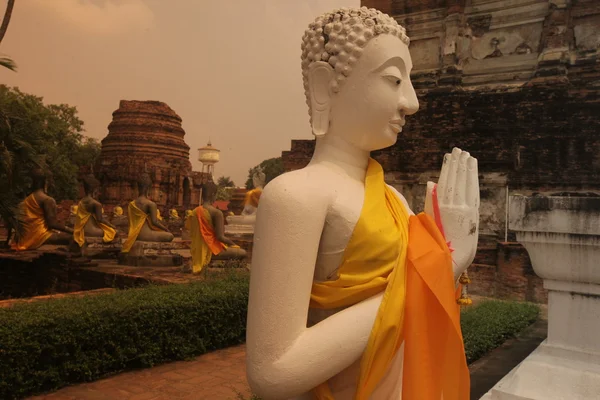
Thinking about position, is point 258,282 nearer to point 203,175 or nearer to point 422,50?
point 422,50

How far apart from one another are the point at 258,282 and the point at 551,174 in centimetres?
947

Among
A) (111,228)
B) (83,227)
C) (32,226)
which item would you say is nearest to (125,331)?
(32,226)

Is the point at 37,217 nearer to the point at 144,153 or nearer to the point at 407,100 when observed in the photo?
the point at 407,100

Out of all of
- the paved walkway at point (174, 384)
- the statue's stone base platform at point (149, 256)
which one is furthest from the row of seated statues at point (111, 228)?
the paved walkway at point (174, 384)

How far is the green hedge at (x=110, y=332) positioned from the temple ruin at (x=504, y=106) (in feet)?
18.1

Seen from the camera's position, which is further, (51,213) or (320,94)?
(51,213)

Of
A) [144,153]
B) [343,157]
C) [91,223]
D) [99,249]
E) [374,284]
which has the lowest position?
[99,249]

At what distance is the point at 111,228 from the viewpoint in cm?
1121

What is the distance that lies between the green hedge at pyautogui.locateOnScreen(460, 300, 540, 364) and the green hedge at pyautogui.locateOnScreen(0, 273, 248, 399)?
8.92 ft

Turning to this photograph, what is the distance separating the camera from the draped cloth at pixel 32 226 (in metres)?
9.46

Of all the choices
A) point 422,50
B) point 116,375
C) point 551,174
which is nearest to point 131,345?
point 116,375

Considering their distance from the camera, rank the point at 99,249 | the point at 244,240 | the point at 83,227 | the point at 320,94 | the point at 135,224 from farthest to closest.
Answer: the point at 244,240, the point at 99,249, the point at 83,227, the point at 135,224, the point at 320,94

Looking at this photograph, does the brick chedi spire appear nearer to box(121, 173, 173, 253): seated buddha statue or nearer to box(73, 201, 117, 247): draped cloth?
box(73, 201, 117, 247): draped cloth

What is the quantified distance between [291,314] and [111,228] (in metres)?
10.9
